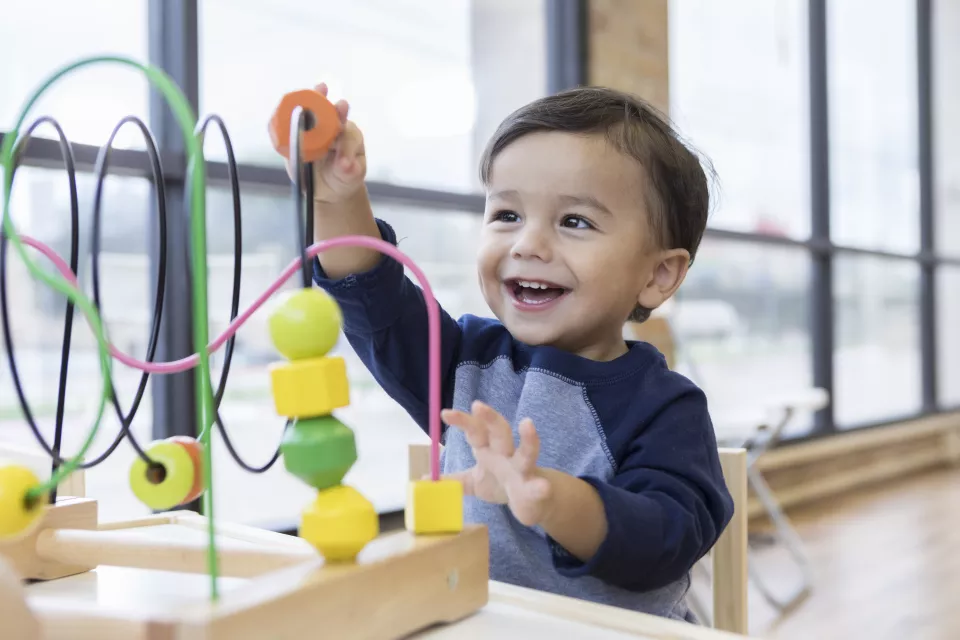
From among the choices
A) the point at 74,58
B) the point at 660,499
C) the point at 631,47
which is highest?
the point at 631,47

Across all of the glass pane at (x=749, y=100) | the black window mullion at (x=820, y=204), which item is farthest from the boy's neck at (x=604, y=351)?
the black window mullion at (x=820, y=204)

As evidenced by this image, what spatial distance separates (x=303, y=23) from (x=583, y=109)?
1315 millimetres

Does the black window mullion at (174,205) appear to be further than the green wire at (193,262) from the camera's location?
Yes

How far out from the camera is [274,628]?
1.30ft

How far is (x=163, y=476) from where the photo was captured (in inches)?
18.6

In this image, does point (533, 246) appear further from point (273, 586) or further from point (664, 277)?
point (273, 586)

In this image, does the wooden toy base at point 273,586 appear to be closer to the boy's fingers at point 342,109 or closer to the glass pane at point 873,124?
the boy's fingers at point 342,109

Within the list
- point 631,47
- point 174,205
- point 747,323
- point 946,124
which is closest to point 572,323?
point 174,205

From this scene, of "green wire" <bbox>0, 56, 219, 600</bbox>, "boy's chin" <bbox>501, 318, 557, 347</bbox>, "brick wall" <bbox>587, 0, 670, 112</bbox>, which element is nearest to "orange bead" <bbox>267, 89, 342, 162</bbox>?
"green wire" <bbox>0, 56, 219, 600</bbox>

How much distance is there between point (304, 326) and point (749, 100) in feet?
11.4

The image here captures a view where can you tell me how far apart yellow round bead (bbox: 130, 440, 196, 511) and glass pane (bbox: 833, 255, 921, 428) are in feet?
13.1

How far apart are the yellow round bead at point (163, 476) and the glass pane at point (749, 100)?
272 cm

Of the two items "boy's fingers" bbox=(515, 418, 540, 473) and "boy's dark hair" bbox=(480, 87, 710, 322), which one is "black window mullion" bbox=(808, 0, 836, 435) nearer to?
"boy's dark hair" bbox=(480, 87, 710, 322)

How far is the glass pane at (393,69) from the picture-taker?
6.03ft
